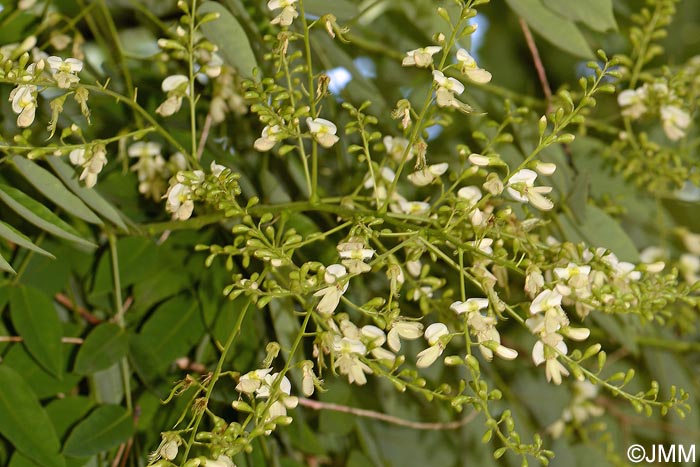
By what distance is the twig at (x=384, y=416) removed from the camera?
0.79 metres

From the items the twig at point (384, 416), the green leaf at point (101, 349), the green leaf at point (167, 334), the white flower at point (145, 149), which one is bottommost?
the twig at point (384, 416)

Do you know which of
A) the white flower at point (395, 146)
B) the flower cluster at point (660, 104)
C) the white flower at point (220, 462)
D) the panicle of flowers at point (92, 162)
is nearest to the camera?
the white flower at point (220, 462)

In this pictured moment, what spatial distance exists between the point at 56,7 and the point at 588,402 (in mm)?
730

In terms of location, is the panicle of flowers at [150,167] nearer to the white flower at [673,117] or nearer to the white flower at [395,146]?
the white flower at [395,146]

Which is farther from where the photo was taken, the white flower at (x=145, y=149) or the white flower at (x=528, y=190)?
the white flower at (x=145, y=149)

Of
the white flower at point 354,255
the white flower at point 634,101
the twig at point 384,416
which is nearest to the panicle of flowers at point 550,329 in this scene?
the white flower at point 354,255

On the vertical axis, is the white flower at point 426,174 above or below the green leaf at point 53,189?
below

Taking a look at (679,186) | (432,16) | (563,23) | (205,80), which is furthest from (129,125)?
(679,186)

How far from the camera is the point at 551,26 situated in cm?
79

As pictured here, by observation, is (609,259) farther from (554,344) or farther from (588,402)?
(588,402)

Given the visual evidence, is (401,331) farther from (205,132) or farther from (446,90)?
(205,132)

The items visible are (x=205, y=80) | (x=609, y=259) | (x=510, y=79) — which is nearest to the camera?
(x=609, y=259)

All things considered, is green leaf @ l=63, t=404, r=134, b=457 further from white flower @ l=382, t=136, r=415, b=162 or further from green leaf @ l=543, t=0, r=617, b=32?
green leaf @ l=543, t=0, r=617, b=32

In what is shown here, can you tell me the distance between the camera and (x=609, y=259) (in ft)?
2.26
